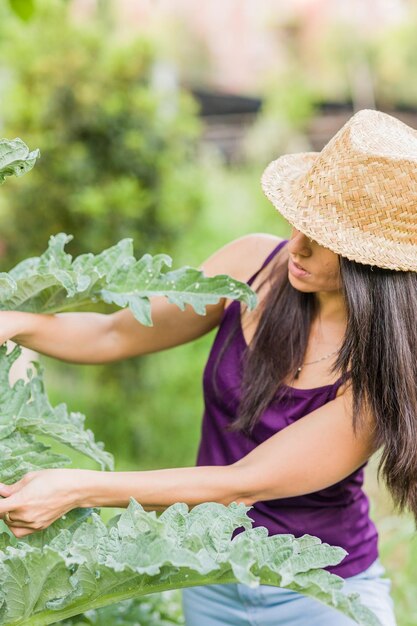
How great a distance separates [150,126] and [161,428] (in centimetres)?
146

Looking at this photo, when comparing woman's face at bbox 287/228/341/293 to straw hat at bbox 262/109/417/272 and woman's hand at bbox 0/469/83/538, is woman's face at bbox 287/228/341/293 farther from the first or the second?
woman's hand at bbox 0/469/83/538

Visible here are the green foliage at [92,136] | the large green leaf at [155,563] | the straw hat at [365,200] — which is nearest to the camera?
the large green leaf at [155,563]

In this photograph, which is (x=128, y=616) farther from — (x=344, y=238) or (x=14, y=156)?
(x=14, y=156)

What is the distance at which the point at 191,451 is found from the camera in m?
4.55

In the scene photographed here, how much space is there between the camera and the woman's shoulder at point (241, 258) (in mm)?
1800

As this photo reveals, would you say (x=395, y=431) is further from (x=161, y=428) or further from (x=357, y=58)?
(x=357, y=58)

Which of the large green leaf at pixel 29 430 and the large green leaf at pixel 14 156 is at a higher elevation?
the large green leaf at pixel 14 156

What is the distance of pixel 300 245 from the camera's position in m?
1.54

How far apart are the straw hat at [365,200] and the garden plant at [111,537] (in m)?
0.17

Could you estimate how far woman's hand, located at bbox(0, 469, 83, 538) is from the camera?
4.19 feet

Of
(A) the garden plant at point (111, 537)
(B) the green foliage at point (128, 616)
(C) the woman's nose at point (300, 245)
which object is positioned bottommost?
(B) the green foliage at point (128, 616)

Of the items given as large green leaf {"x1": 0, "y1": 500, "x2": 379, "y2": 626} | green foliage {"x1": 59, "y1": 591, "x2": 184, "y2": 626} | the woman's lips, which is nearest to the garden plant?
large green leaf {"x1": 0, "y1": 500, "x2": 379, "y2": 626}

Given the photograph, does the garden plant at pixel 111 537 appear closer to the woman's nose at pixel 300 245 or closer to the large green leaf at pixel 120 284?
the large green leaf at pixel 120 284

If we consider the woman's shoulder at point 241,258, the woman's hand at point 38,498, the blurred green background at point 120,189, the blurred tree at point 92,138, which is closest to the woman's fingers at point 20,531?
the woman's hand at point 38,498
